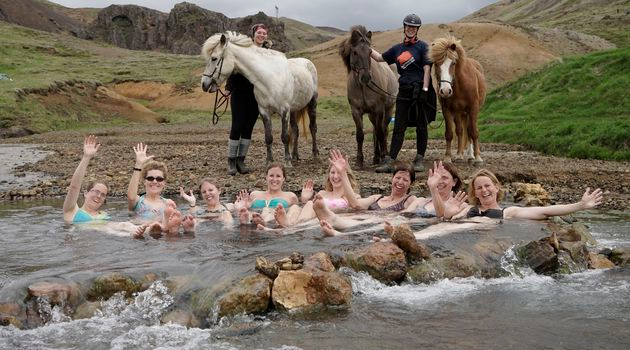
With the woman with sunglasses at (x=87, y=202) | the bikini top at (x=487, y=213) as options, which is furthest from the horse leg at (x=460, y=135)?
the woman with sunglasses at (x=87, y=202)

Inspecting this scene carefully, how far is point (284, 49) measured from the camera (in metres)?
73.3

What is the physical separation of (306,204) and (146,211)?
6.79 feet

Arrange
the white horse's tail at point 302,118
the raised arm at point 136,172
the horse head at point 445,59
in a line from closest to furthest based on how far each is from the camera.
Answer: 1. the raised arm at point 136,172
2. the horse head at point 445,59
3. the white horse's tail at point 302,118

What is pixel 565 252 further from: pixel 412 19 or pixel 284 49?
pixel 284 49

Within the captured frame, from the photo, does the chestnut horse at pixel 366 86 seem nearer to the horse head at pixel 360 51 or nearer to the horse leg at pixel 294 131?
the horse head at pixel 360 51

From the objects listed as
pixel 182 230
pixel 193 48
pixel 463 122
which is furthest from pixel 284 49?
pixel 182 230

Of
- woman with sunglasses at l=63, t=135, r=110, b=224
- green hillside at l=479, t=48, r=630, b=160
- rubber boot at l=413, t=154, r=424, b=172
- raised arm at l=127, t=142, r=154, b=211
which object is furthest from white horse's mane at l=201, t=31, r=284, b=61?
green hillside at l=479, t=48, r=630, b=160

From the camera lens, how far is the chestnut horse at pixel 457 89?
11906mm

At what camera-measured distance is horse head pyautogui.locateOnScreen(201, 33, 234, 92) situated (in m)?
11.7

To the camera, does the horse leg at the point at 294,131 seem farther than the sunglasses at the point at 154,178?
Yes

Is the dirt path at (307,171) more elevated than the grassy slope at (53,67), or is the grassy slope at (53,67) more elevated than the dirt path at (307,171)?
the grassy slope at (53,67)

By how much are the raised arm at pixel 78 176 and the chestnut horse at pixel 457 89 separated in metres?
6.46

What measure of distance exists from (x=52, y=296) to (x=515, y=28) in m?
47.6

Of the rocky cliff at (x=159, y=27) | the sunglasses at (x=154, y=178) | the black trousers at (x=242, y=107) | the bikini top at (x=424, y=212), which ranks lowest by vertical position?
the bikini top at (x=424, y=212)
